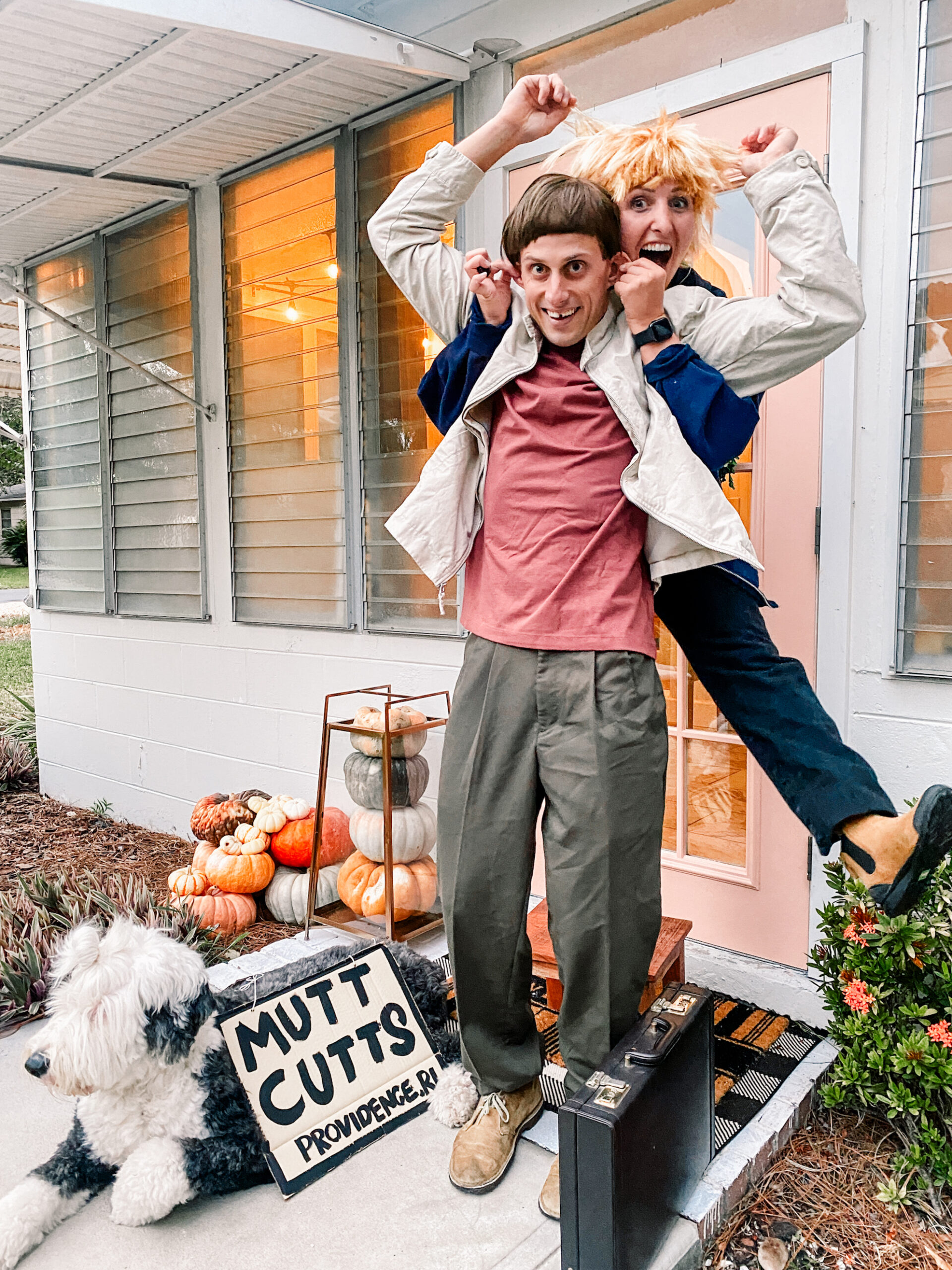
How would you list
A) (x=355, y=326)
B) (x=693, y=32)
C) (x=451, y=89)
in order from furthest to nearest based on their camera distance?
(x=355, y=326) → (x=451, y=89) → (x=693, y=32)

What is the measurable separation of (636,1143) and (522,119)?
1931 millimetres

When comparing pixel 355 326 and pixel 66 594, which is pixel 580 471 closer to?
pixel 355 326

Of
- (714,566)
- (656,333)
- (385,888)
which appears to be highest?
(656,333)

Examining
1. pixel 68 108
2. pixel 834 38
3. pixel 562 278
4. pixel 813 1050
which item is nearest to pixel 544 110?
pixel 562 278

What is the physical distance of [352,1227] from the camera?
1.83 metres

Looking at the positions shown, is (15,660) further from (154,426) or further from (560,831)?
(560,831)

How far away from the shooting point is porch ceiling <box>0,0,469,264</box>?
2668 millimetres

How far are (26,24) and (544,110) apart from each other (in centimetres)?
172

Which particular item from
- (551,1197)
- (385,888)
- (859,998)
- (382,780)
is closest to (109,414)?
(382,780)

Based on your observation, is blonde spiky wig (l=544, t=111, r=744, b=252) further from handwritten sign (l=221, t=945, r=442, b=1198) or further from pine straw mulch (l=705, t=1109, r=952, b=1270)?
pine straw mulch (l=705, t=1109, r=952, b=1270)

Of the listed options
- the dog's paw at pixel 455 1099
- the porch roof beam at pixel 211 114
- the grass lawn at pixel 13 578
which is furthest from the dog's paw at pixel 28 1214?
the grass lawn at pixel 13 578

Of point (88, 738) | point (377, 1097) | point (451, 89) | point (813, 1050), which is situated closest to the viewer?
point (377, 1097)

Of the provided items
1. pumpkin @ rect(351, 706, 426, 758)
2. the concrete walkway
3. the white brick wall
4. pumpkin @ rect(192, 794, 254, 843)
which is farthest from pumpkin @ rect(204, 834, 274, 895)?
the concrete walkway

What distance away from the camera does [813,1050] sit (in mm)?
2359
